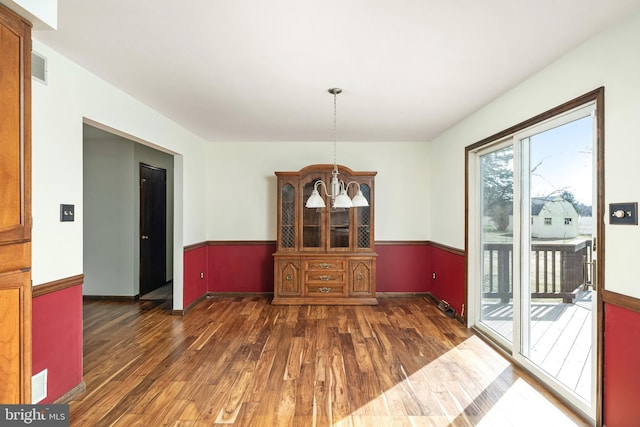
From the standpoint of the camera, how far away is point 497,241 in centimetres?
332

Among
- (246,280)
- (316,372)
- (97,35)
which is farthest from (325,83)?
(246,280)

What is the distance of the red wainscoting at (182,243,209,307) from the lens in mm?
4324

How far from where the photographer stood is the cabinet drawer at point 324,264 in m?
4.57

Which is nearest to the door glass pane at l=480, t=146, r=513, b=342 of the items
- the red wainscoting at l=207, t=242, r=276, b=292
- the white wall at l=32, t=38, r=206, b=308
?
the red wainscoting at l=207, t=242, r=276, b=292

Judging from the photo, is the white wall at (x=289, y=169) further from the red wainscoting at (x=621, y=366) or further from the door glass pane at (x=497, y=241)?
the red wainscoting at (x=621, y=366)

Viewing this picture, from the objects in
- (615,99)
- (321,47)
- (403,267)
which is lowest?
(403,267)

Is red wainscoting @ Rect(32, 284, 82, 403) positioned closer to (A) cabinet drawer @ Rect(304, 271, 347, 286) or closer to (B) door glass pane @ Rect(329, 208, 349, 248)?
(A) cabinet drawer @ Rect(304, 271, 347, 286)

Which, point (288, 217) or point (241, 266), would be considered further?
point (241, 266)

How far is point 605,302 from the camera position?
1921mm

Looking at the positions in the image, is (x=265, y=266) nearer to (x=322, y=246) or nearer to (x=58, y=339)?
(x=322, y=246)

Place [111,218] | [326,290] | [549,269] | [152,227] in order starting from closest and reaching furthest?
[549,269] → [326,290] → [111,218] → [152,227]

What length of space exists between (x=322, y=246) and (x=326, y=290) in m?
0.62

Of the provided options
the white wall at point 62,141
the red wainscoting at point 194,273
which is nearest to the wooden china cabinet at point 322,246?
the red wainscoting at point 194,273

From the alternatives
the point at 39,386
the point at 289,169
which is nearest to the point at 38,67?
the point at 39,386
